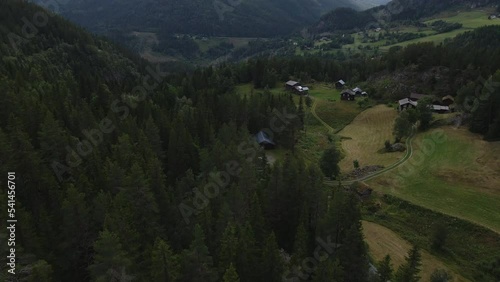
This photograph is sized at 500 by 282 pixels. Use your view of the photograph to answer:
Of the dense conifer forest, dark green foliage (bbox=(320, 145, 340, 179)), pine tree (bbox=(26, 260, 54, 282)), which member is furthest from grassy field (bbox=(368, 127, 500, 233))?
pine tree (bbox=(26, 260, 54, 282))

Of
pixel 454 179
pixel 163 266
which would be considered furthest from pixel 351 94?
pixel 163 266

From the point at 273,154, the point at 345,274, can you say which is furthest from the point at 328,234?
the point at 273,154

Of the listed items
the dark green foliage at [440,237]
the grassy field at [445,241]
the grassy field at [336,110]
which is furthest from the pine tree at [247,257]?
the grassy field at [336,110]

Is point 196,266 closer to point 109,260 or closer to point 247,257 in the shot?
point 247,257

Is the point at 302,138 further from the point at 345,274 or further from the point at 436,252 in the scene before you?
the point at 345,274

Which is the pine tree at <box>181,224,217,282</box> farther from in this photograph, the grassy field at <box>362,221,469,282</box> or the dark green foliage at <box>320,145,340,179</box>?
the dark green foliage at <box>320,145,340,179</box>
